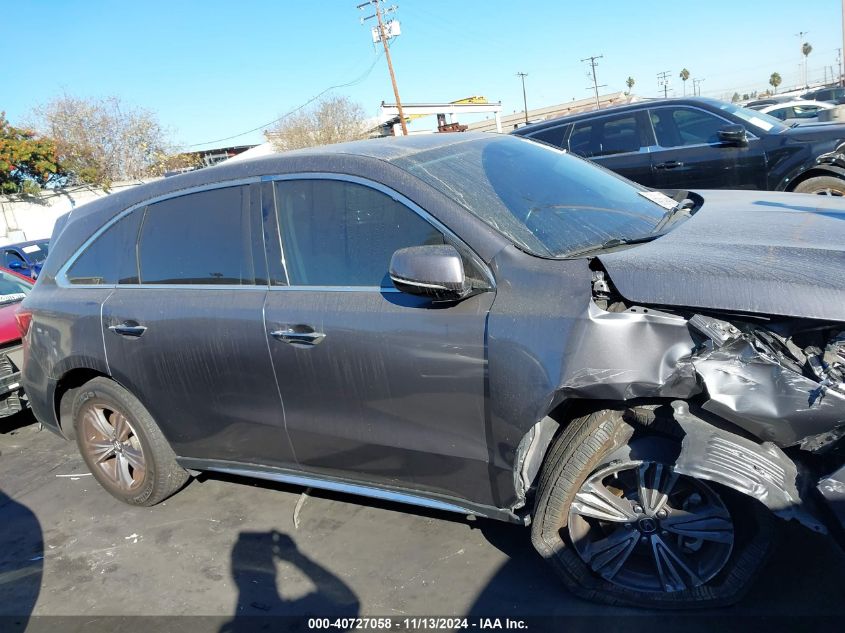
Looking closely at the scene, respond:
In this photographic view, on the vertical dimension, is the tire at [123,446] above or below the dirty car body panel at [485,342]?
below

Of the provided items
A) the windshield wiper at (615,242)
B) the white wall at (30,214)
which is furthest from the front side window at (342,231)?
the white wall at (30,214)

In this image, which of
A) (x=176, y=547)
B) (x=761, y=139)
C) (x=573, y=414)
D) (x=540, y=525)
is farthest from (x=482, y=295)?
(x=761, y=139)

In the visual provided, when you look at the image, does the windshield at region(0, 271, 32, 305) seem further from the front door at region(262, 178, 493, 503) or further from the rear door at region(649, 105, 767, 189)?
the rear door at region(649, 105, 767, 189)

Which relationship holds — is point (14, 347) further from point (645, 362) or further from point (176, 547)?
point (645, 362)

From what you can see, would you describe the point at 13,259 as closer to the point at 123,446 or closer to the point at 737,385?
the point at 123,446

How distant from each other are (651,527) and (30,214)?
97.8 feet

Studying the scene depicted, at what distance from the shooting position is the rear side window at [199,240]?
324 cm

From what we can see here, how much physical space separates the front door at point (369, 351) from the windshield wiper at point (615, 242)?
0.42 metres

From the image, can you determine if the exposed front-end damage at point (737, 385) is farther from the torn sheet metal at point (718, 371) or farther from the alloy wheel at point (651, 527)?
the alloy wheel at point (651, 527)

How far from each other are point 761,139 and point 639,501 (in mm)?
5827

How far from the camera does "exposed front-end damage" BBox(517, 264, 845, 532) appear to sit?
2.15m

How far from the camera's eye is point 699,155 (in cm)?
725

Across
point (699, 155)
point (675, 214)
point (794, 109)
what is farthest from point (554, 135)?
point (794, 109)

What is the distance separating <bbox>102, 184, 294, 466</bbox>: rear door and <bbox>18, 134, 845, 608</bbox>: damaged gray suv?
0.01 metres
